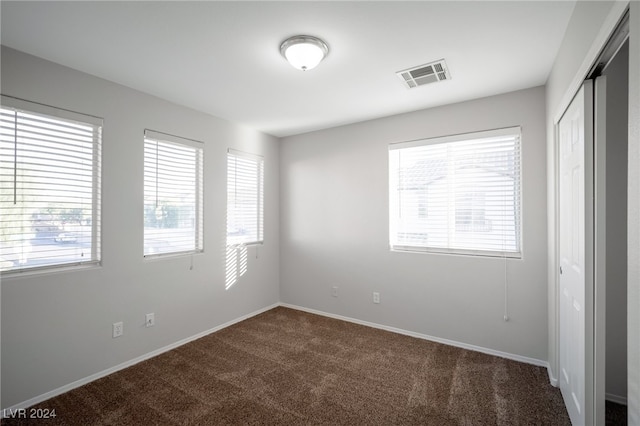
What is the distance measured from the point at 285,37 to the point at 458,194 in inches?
91.5

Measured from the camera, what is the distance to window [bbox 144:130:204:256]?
3.07 metres

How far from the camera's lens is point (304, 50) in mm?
2115

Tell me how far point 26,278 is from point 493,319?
405 cm

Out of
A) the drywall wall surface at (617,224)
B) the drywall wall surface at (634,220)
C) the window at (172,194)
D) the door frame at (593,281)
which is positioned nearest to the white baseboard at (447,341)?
the door frame at (593,281)

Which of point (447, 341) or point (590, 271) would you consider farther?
point (447, 341)

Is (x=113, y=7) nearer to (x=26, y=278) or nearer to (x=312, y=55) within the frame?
(x=312, y=55)

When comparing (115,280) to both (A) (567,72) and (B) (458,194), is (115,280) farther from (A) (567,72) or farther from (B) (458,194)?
(A) (567,72)

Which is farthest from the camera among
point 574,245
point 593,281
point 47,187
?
point 47,187

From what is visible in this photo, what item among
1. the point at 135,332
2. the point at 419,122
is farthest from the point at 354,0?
the point at 135,332

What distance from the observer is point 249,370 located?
277cm

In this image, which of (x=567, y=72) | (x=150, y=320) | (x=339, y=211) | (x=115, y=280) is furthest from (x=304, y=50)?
(x=150, y=320)

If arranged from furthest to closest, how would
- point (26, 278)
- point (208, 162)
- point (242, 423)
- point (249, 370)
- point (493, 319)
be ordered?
1. point (208, 162)
2. point (493, 319)
3. point (249, 370)
4. point (26, 278)
5. point (242, 423)

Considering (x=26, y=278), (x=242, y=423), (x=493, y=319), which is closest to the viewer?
(x=242, y=423)

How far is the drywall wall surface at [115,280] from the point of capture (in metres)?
2.24
